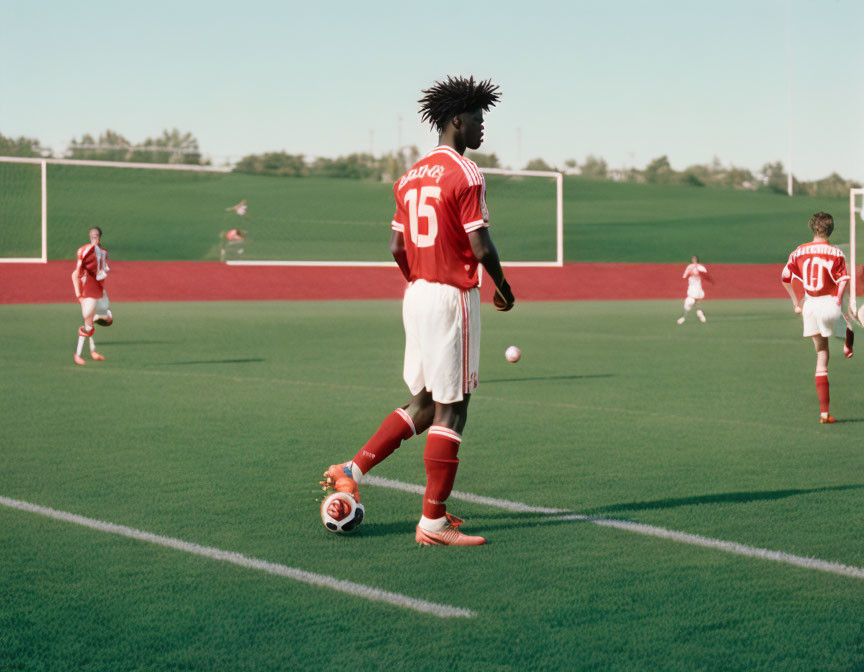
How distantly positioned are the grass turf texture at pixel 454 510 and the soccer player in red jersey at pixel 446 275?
0.49 meters

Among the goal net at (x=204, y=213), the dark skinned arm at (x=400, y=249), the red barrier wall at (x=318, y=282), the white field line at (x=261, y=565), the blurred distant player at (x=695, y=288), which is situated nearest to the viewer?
the white field line at (x=261, y=565)

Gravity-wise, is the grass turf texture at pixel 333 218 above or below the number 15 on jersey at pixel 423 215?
above

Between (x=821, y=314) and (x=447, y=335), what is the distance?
5863 mm

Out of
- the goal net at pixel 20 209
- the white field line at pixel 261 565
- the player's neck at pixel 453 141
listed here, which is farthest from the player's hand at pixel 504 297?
the goal net at pixel 20 209

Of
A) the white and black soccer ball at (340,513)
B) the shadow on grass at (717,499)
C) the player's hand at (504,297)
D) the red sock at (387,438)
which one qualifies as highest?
the player's hand at (504,297)

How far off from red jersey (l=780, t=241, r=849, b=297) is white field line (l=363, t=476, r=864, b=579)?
4.78 m

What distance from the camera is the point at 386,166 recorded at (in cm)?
7669

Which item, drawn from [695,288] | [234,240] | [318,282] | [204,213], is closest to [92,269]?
[695,288]

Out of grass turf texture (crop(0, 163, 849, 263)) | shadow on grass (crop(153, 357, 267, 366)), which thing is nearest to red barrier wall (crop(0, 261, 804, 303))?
grass turf texture (crop(0, 163, 849, 263))

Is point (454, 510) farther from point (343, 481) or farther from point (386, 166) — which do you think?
point (386, 166)

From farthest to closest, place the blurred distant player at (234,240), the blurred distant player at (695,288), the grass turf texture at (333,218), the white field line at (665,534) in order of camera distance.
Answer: the grass turf texture at (333,218) → the blurred distant player at (234,240) → the blurred distant player at (695,288) → the white field line at (665,534)

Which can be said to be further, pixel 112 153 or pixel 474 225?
pixel 112 153

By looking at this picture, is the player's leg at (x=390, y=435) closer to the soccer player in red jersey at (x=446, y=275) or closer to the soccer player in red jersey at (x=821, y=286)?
the soccer player in red jersey at (x=446, y=275)

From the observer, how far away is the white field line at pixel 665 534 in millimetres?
4980
